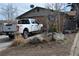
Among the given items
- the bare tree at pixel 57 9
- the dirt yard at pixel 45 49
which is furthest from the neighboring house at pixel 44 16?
the dirt yard at pixel 45 49

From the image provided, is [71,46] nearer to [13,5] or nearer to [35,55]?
[35,55]

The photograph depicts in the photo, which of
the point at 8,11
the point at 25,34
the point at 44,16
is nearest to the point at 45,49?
the point at 25,34

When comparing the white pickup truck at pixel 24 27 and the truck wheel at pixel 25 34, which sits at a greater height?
the white pickup truck at pixel 24 27

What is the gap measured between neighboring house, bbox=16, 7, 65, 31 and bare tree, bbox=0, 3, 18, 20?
0.37 ft

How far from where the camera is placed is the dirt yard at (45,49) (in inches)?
277

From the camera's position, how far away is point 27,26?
707 cm

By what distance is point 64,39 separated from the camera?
705 cm

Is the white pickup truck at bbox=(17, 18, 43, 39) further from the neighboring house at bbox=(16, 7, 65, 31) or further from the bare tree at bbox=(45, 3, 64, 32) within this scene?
the bare tree at bbox=(45, 3, 64, 32)

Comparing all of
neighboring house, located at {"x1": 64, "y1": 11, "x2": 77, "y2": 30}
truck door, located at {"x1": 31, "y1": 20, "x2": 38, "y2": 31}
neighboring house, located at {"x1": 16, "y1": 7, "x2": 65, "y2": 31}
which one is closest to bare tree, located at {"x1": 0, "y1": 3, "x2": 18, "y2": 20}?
neighboring house, located at {"x1": 16, "y1": 7, "x2": 65, "y2": 31}

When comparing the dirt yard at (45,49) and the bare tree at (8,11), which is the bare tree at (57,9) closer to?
the dirt yard at (45,49)

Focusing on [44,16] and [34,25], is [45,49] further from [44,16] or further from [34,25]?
[44,16]

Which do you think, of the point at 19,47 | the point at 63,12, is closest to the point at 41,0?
the point at 63,12

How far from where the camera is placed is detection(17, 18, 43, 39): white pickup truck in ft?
23.2

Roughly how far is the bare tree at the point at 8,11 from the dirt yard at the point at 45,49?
1.72ft
